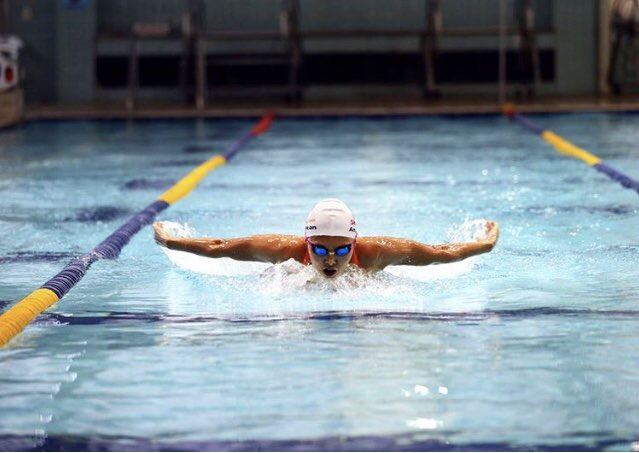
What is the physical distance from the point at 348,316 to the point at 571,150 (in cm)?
660

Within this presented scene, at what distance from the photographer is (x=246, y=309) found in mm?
4945

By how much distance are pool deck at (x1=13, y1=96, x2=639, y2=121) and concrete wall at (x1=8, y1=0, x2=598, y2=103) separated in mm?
1254

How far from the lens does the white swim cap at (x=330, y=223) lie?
4.98m

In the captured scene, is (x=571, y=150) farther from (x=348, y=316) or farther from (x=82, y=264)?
(x=348, y=316)

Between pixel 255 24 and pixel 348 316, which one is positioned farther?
pixel 255 24

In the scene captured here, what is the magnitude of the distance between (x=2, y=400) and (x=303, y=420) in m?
0.86

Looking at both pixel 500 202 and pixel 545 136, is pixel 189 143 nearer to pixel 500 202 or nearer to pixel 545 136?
pixel 545 136

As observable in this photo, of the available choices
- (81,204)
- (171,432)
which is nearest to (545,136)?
→ (81,204)

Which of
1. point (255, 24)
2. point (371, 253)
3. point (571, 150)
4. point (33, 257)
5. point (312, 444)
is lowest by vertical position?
point (312, 444)

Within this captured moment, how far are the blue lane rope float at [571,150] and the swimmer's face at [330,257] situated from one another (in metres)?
3.75

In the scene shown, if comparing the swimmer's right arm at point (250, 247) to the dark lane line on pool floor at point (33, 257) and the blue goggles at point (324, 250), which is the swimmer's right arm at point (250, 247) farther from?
the dark lane line on pool floor at point (33, 257)

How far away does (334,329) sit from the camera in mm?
4551

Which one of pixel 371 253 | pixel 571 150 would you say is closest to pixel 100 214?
pixel 371 253

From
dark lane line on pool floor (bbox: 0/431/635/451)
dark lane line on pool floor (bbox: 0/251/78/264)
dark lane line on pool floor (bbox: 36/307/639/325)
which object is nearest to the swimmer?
dark lane line on pool floor (bbox: 36/307/639/325)
